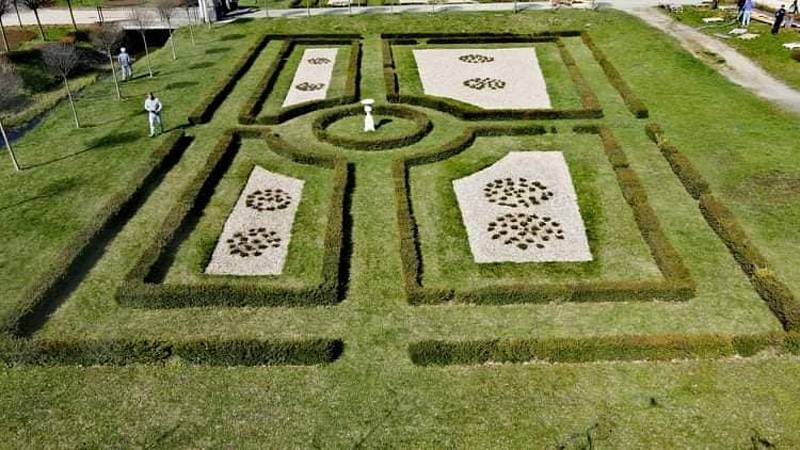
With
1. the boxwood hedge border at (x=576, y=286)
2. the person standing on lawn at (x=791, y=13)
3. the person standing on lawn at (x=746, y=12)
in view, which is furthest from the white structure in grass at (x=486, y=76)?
the person standing on lawn at (x=791, y=13)

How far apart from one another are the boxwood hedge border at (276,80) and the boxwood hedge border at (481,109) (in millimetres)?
1801

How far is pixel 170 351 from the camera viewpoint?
13609 millimetres

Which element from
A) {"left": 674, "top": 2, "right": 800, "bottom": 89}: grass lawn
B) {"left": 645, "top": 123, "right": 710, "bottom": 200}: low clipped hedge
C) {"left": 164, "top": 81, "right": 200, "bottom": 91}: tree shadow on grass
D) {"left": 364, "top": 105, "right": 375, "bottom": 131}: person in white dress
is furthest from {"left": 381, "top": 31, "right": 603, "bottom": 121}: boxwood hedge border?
{"left": 164, "top": 81, "right": 200, "bottom": 91}: tree shadow on grass

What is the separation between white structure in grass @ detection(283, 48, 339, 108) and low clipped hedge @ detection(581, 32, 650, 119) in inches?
606

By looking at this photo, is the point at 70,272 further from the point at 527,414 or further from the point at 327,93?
the point at 327,93

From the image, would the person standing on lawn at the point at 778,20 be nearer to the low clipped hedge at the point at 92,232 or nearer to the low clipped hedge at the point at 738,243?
the low clipped hedge at the point at 738,243

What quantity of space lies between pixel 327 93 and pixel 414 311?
19.0m

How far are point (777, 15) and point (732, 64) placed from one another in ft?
26.0

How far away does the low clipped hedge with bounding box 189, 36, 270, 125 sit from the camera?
27.3m

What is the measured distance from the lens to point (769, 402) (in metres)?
12.5

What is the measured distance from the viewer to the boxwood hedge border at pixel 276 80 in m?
27.2

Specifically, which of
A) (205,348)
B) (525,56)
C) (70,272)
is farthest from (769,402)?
(525,56)

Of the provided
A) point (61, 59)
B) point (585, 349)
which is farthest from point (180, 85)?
point (585, 349)

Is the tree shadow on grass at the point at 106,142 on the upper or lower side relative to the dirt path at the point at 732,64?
lower
